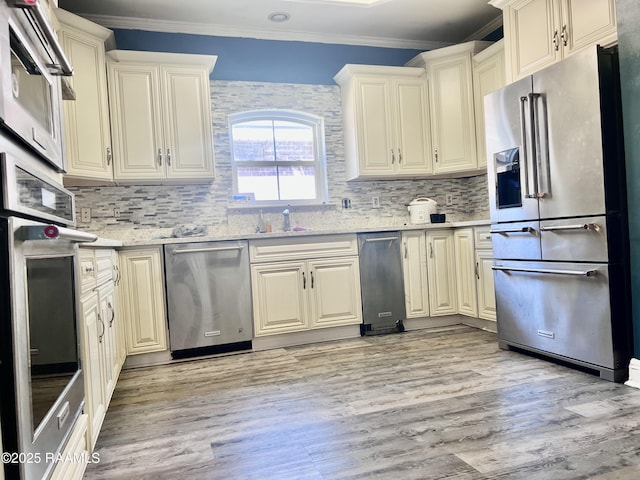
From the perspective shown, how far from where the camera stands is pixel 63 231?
44.9 inches

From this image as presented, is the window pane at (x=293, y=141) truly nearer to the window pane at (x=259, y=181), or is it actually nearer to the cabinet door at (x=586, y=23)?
the window pane at (x=259, y=181)

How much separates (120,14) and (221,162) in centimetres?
136

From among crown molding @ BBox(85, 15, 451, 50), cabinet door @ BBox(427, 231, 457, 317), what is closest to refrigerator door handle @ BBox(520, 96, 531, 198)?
cabinet door @ BBox(427, 231, 457, 317)

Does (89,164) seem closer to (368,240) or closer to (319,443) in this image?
(368,240)

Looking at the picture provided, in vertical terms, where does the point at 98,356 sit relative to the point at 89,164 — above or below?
below

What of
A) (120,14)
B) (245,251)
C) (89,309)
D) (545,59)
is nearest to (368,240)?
(245,251)

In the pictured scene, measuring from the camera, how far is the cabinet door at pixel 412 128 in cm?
412

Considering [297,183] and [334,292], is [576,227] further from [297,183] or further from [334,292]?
[297,183]

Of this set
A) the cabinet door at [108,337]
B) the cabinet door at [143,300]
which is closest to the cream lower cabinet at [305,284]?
the cabinet door at [143,300]

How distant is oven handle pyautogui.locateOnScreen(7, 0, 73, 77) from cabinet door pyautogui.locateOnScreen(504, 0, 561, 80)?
8.90 feet

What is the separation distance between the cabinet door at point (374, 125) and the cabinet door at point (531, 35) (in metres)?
1.18

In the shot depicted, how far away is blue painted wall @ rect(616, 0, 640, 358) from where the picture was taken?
2176mm

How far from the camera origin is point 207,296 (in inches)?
129

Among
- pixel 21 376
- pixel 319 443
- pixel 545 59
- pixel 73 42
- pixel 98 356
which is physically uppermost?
pixel 73 42
